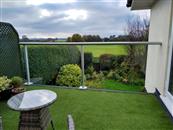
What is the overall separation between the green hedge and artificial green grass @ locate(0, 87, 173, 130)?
Answer: 7.38 feet

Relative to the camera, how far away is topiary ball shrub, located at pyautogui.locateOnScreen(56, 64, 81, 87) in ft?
20.7

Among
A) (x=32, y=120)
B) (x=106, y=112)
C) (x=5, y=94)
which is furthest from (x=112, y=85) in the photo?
(x=32, y=120)

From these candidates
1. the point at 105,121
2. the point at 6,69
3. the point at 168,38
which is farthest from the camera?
the point at 6,69

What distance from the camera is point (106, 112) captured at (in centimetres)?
312

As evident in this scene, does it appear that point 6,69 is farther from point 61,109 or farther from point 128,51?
point 128,51

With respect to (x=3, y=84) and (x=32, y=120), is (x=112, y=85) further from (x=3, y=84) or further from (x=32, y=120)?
(x=32, y=120)

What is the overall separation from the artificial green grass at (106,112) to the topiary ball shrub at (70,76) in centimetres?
220

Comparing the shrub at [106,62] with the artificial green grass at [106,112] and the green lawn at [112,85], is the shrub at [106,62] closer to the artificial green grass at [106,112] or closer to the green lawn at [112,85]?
the green lawn at [112,85]

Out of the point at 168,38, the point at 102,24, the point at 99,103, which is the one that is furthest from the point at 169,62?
the point at 102,24

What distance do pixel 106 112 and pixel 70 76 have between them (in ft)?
11.0

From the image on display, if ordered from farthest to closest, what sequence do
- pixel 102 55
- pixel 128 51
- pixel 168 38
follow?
pixel 128 51 → pixel 102 55 → pixel 168 38

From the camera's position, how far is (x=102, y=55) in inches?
259

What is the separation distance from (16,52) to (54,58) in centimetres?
226

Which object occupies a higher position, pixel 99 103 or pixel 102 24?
pixel 102 24
